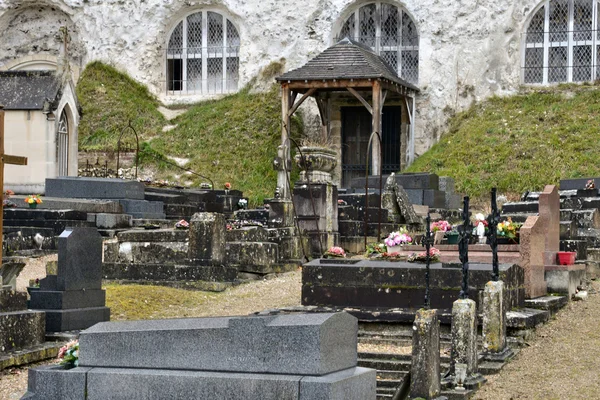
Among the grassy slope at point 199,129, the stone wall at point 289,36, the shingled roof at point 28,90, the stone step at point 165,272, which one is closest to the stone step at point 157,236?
the stone step at point 165,272

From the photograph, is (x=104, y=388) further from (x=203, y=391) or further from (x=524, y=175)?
(x=524, y=175)

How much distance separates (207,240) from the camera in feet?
52.2

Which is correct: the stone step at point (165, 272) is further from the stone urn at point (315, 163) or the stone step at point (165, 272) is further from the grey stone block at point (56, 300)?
the grey stone block at point (56, 300)

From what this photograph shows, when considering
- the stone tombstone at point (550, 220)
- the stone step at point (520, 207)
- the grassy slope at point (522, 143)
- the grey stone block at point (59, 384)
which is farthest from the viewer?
the grassy slope at point (522, 143)

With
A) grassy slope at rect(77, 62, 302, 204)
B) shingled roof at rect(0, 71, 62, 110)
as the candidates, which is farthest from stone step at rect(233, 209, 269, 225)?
grassy slope at rect(77, 62, 302, 204)

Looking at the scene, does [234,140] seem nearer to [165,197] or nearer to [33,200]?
[165,197]

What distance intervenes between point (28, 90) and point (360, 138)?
11.8 meters

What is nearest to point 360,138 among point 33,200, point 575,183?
point 575,183

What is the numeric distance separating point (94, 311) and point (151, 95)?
24189mm

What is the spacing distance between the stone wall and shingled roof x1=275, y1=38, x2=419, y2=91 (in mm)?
2128

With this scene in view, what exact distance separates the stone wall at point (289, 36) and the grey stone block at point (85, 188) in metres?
12.5

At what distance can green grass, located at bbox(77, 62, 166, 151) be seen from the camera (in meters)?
33.5

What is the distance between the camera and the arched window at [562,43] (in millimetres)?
31109

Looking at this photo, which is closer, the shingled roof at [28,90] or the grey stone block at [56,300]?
the grey stone block at [56,300]
